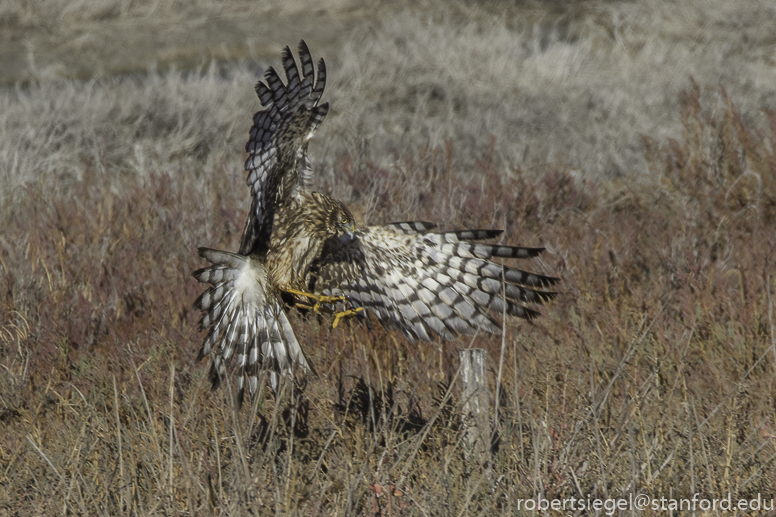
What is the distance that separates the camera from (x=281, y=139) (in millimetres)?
3047

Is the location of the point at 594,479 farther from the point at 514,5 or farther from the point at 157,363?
the point at 514,5

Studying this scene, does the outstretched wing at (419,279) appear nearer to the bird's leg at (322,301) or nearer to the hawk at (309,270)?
the hawk at (309,270)

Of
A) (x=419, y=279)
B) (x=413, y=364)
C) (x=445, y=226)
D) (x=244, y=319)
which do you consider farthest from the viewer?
(x=445, y=226)

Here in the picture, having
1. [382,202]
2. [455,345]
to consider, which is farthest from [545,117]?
[455,345]

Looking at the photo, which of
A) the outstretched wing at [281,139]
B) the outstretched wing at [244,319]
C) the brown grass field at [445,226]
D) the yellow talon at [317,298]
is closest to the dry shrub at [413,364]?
the brown grass field at [445,226]

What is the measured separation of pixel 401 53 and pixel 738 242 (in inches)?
252

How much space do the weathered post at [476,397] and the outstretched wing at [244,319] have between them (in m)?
0.69

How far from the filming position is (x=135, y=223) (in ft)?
18.1

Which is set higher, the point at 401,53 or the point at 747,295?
the point at 401,53

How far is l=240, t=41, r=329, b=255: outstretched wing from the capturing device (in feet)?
9.64

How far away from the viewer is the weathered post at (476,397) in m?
2.60

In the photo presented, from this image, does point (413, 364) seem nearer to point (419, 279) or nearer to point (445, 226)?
point (419, 279)

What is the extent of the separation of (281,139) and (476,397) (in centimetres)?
118

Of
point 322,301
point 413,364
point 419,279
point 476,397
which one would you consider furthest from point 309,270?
point 476,397
